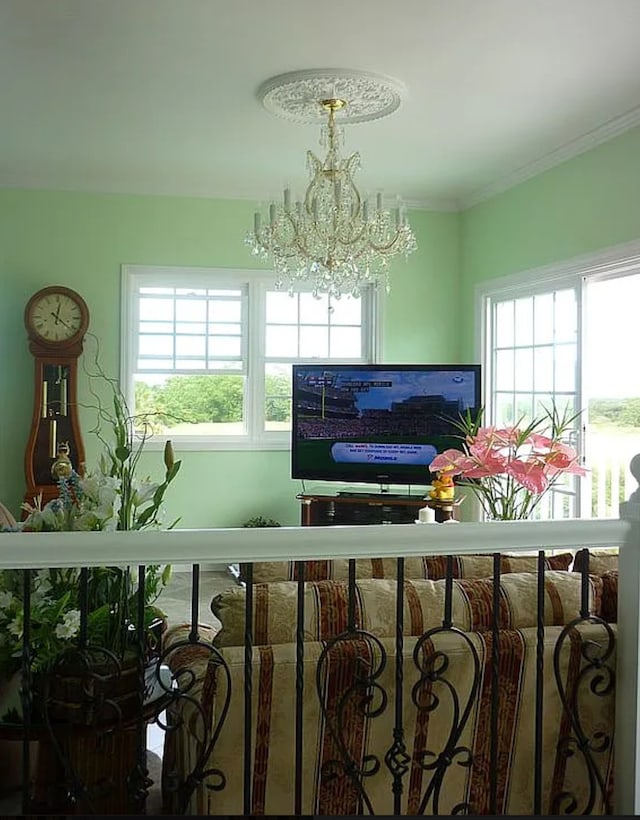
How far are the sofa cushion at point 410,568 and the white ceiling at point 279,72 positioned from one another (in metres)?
2.04

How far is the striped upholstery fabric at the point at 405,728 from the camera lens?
175cm

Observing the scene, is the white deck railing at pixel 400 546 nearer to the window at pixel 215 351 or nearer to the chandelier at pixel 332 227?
the chandelier at pixel 332 227

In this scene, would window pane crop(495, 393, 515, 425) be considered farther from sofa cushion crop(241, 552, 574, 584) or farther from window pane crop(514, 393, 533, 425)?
sofa cushion crop(241, 552, 574, 584)

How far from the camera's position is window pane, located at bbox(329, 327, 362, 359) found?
6383 mm

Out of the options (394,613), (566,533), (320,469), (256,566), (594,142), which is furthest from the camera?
(320,469)

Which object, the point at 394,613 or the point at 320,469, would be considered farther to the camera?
the point at 320,469

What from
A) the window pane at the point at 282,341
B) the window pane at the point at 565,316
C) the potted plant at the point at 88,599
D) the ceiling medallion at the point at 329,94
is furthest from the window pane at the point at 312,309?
the potted plant at the point at 88,599

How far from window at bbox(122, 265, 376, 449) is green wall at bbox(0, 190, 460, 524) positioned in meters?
0.11

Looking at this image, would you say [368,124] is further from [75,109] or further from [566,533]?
[566,533]

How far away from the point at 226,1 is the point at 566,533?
7.76ft

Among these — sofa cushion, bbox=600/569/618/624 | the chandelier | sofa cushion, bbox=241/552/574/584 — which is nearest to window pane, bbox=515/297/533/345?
the chandelier

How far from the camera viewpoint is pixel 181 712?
5.76 ft

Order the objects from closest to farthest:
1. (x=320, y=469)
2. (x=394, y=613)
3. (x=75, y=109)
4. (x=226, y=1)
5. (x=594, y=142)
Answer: (x=394, y=613), (x=226, y=1), (x=75, y=109), (x=594, y=142), (x=320, y=469)

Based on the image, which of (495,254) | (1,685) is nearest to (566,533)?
(1,685)
